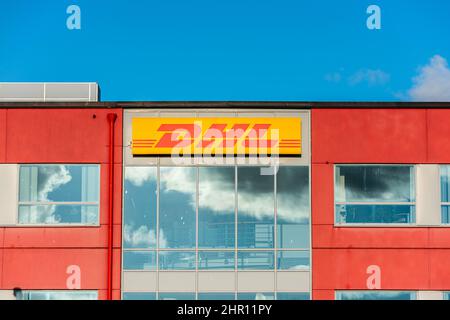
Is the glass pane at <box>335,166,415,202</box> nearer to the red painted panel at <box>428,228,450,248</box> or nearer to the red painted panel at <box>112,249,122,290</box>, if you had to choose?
the red painted panel at <box>428,228,450,248</box>

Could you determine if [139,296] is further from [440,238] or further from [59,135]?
[440,238]

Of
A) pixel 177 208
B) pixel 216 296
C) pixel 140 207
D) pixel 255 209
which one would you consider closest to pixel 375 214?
pixel 255 209

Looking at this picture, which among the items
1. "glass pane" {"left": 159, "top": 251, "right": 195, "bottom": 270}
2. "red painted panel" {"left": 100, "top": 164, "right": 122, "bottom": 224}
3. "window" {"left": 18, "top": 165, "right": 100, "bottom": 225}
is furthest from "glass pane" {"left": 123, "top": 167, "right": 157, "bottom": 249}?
"window" {"left": 18, "top": 165, "right": 100, "bottom": 225}

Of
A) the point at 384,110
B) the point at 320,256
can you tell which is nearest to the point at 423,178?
the point at 384,110

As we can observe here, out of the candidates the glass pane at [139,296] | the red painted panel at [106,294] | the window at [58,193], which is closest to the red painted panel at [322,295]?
the glass pane at [139,296]

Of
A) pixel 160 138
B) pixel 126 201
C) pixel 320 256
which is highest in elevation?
pixel 160 138

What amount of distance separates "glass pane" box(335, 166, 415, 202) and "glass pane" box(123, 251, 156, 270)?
5148 millimetres

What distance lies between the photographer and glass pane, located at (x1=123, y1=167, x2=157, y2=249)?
18.1 metres

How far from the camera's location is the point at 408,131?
18438mm

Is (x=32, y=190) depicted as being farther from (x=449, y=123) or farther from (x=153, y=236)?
(x=449, y=123)

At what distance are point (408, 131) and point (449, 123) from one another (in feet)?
3.72

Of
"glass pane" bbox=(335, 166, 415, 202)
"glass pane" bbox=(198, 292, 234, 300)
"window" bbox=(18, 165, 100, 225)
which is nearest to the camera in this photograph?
"glass pane" bbox=(198, 292, 234, 300)

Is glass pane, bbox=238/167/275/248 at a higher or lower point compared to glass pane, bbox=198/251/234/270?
higher

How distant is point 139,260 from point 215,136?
12.5 ft
